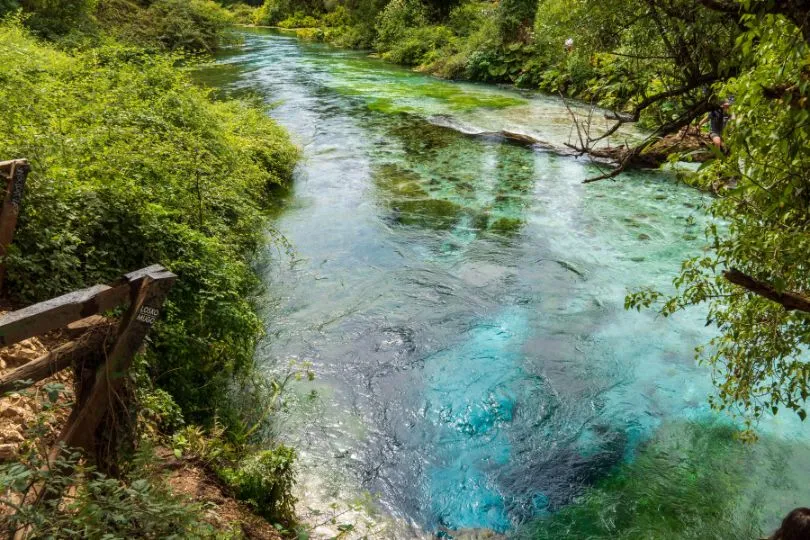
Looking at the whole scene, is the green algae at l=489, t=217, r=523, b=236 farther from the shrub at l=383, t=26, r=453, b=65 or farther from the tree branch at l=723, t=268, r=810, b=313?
the shrub at l=383, t=26, r=453, b=65

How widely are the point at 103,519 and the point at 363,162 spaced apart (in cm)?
1239

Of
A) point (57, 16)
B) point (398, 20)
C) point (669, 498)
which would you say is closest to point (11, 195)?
point (669, 498)

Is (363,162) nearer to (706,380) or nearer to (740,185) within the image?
(706,380)

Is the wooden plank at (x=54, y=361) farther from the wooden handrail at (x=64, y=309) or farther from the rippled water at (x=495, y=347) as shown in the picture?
the rippled water at (x=495, y=347)

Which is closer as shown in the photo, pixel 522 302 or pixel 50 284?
pixel 50 284

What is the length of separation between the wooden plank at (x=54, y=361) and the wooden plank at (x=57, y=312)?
245 millimetres

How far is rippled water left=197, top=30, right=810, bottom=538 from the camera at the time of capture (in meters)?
5.33

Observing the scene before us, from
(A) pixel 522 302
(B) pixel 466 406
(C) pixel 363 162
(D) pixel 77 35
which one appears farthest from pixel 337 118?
(B) pixel 466 406

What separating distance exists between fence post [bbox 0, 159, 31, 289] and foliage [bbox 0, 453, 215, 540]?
2262 mm

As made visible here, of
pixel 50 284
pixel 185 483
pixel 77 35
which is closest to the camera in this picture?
pixel 185 483

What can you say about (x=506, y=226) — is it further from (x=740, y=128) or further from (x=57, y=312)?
(x=57, y=312)

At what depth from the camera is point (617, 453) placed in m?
5.71

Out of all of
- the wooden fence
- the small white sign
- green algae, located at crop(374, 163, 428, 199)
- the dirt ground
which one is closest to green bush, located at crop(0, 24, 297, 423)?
the dirt ground

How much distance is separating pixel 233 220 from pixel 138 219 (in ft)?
8.69
